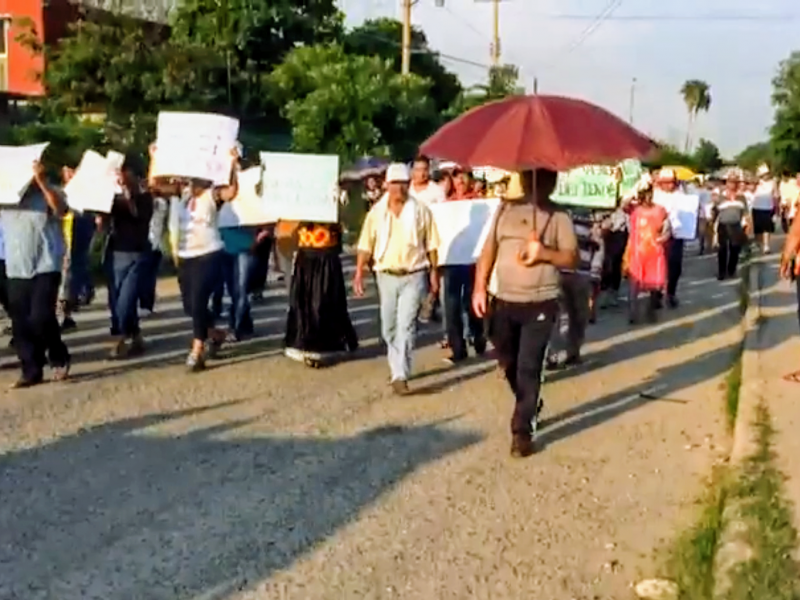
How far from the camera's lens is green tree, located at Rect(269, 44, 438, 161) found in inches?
1129

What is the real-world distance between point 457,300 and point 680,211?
313 inches

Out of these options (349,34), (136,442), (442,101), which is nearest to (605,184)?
(136,442)

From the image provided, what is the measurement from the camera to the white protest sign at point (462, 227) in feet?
40.3

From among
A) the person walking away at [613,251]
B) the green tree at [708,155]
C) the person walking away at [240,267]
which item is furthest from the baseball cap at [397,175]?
the green tree at [708,155]

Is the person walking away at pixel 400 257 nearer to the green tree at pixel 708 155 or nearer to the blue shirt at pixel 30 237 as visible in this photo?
the blue shirt at pixel 30 237

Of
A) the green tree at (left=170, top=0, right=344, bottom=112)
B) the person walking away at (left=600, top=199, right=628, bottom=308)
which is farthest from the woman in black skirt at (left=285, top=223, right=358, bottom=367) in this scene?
the green tree at (left=170, top=0, right=344, bottom=112)

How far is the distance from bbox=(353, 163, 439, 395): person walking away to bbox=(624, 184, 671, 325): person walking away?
234 inches

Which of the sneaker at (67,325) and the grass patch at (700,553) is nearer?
the grass patch at (700,553)

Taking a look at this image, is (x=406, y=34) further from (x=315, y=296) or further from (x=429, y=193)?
(x=315, y=296)

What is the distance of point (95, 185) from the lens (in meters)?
12.5

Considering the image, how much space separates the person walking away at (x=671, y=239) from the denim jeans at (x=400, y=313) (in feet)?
25.8

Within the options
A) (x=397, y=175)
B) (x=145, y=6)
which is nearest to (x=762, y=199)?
(x=145, y=6)

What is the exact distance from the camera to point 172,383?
36.4 ft

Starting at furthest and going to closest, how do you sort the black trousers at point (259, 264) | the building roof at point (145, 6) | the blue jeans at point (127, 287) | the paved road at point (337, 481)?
the building roof at point (145, 6) → the black trousers at point (259, 264) → the blue jeans at point (127, 287) → the paved road at point (337, 481)
